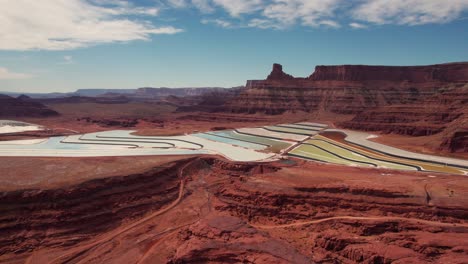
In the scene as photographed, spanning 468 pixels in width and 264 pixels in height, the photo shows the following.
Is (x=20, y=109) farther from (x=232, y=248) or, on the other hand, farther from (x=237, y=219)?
(x=232, y=248)

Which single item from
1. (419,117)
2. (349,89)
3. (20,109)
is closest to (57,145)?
(20,109)

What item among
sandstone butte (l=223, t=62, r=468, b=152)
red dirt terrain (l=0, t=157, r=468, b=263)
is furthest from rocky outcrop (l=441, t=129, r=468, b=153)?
sandstone butte (l=223, t=62, r=468, b=152)

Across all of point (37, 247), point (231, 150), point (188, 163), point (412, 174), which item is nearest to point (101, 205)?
point (37, 247)

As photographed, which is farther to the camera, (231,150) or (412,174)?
(231,150)

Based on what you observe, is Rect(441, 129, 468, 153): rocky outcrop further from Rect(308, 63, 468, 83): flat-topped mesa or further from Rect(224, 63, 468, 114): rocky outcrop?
Rect(308, 63, 468, 83): flat-topped mesa

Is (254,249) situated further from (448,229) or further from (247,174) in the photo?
(247,174)
